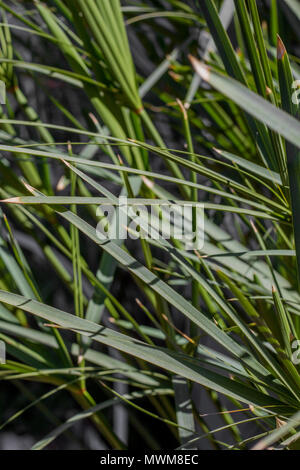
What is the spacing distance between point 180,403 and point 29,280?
0.16 m

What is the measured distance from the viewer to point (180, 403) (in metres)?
0.37

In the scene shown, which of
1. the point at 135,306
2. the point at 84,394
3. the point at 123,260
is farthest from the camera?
the point at 135,306

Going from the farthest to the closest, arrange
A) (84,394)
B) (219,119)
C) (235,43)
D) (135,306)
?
(135,306) < (235,43) < (219,119) < (84,394)

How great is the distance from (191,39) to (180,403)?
41cm

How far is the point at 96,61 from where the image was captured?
1.39 feet

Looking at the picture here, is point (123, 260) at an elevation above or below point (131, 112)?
below

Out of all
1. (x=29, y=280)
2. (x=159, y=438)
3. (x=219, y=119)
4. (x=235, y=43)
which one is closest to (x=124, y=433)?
(x=159, y=438)

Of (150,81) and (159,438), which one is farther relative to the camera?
(159,438)

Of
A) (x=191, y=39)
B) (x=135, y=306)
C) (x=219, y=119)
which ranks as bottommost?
(x=135, y=306)

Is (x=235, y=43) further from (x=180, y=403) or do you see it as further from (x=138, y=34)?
(x=180, y=403)
